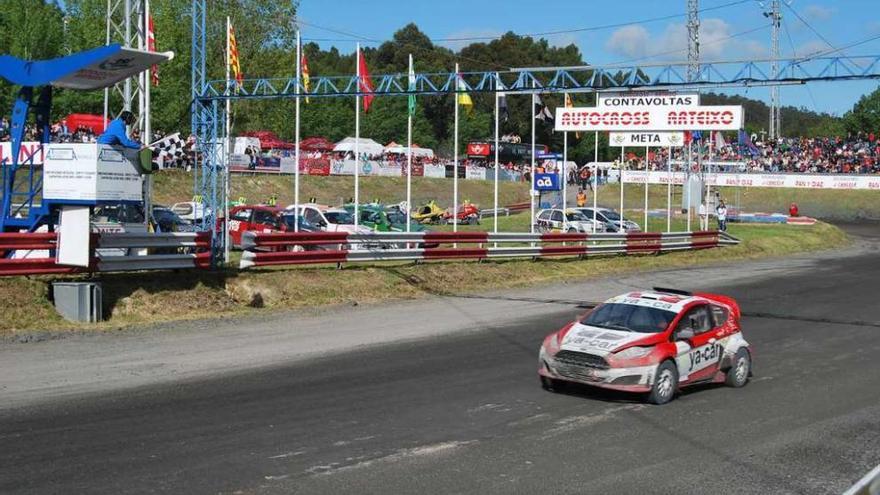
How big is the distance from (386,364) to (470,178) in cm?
5808

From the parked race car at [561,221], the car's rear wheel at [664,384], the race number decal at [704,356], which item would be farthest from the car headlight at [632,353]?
the parked race car at [561,221]

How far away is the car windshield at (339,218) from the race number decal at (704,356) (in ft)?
65.1

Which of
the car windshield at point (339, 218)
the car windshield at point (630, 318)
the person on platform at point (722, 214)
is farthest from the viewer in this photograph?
the person on platform at point (722, 214)

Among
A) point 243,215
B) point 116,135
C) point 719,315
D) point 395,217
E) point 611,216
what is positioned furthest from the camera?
point 611,216

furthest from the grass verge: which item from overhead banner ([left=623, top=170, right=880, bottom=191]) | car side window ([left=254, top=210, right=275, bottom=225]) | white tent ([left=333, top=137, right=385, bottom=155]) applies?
white tent ([left=333, top=137, right=385, bottom=155])

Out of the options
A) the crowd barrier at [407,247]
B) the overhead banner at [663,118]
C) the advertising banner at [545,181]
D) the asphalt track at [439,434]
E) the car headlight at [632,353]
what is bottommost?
the asphalt track at [439,434]

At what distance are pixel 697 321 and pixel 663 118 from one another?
2209 centimetres

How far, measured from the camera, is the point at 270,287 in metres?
21.4

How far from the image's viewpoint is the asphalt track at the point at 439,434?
862 centimetres

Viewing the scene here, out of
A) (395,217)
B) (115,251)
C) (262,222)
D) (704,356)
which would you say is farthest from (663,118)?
(704,356)

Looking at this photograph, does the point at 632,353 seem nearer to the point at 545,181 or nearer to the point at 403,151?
the point at 545,181

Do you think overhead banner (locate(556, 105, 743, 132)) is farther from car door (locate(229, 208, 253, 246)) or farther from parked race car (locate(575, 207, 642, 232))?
car door (locate(229, 208, 253, 246))

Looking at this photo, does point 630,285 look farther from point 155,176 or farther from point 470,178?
point 470,178

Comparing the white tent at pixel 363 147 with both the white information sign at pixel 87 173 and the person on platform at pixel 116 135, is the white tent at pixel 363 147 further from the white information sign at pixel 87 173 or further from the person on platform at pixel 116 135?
the white information sign at pixel 87 173
